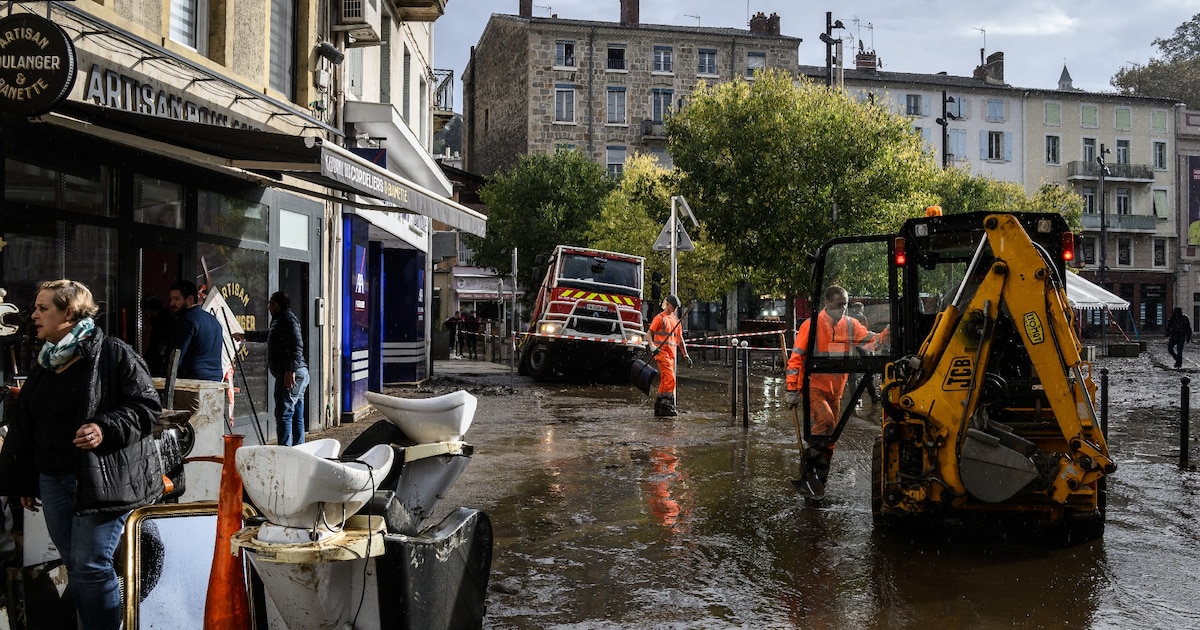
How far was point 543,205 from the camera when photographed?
4541 cm

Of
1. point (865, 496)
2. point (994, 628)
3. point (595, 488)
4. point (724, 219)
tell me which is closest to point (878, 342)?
point (865, 496)

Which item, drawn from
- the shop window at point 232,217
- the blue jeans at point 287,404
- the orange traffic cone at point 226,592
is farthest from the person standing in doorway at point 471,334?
the orange traffic cone at point 226,592

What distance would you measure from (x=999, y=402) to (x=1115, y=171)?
62.3 metres

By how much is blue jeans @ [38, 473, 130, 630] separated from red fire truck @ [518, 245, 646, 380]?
15.8 metres

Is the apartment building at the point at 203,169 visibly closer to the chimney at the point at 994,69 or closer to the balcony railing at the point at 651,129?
the balcony railing at the point at 651,129

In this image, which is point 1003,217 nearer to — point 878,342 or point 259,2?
point 878,342

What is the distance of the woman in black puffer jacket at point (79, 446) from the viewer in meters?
4.05

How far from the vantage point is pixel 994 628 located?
4984 millimetres

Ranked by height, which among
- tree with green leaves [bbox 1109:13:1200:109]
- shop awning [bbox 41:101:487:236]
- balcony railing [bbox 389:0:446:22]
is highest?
tree with green leaves [bbox 1109:13:1200:109]

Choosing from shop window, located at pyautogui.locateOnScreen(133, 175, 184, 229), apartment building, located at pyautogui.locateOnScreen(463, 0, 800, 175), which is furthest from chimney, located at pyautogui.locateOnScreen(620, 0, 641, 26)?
shop window, located at pyautogui.locateOnScreen(133, 175, 184, 229)

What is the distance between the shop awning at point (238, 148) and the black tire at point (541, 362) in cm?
1059

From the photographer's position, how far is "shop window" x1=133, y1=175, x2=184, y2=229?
26.7ft

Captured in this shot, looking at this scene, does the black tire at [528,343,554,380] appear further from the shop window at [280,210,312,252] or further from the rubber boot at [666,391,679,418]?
the shop window at [280,210,312,252]

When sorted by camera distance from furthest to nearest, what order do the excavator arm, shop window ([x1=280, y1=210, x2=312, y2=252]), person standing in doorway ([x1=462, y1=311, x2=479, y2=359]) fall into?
1. person standing in doorway ([x1=462, y1=311, x2=479, y2=359])
2. shop window ([x1=280, y1=210, x2=312, y2=252])
3. the excavator arm
